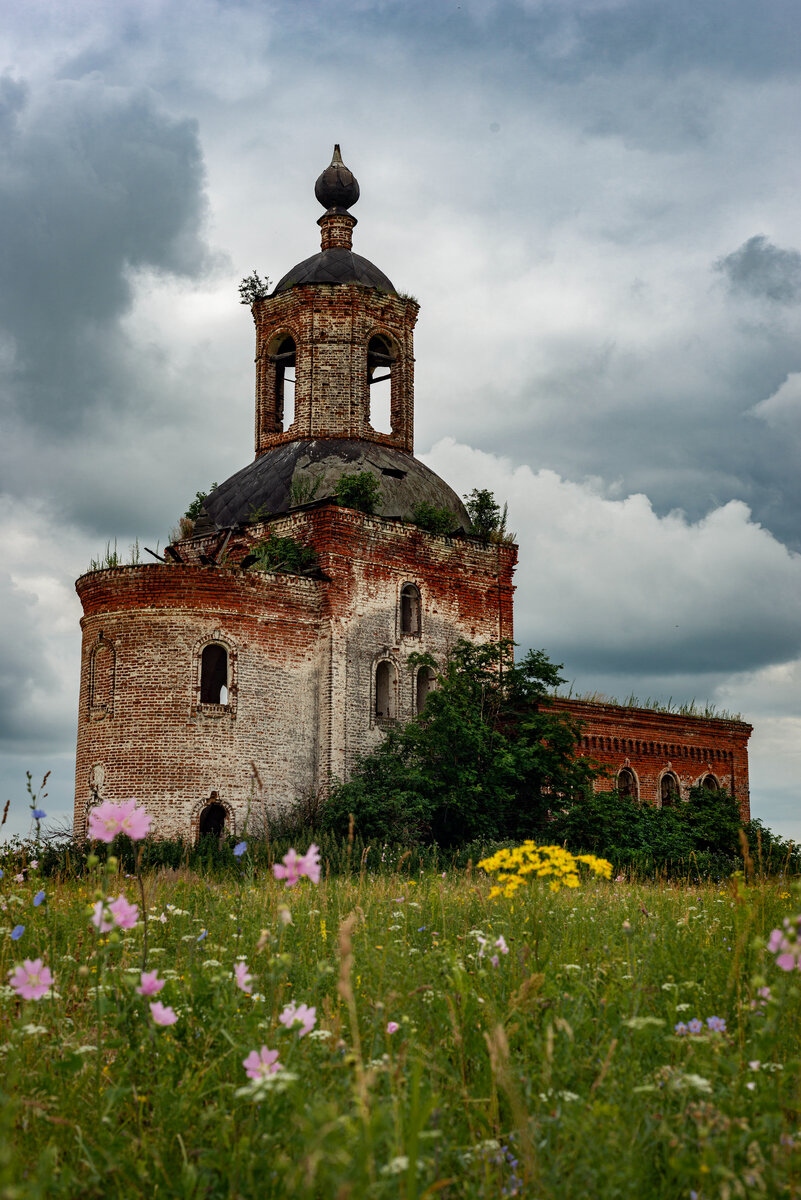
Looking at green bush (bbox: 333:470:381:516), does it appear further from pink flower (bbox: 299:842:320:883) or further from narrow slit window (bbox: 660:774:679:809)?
pink flower (bbox: 299:842:320:883)

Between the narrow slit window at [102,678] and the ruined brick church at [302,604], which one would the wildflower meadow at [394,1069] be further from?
the narrow slit window at [102,678]

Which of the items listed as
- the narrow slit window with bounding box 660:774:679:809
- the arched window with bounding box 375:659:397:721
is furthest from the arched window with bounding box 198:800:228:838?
the narrow slit window with bounding box 660:774:679:809

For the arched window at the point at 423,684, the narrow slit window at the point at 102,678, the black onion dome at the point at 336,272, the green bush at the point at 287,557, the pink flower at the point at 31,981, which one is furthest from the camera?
the black onion dome at the point at 336,272

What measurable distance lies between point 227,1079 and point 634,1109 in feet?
4.93

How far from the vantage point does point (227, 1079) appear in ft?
12.6

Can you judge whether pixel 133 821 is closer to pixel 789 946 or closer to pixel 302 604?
pixel 789 946

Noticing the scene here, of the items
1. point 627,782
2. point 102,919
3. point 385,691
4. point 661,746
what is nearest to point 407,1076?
point 102,919

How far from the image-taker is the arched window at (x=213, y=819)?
20.3 m

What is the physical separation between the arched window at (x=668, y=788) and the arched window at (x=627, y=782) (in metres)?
1.16

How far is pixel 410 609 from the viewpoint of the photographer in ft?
78.6

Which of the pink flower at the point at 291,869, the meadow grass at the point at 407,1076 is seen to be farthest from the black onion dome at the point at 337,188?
the pink flower at the point at 291,869

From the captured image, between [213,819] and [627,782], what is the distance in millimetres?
13674

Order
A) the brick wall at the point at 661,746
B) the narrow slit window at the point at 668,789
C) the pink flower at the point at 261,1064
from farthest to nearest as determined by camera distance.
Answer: the narrow slit window at the point at 668,789, the brick wall at the point at 661,746, the pink flower at the point at 261,1064

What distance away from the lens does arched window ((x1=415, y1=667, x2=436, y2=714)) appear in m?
23.6
